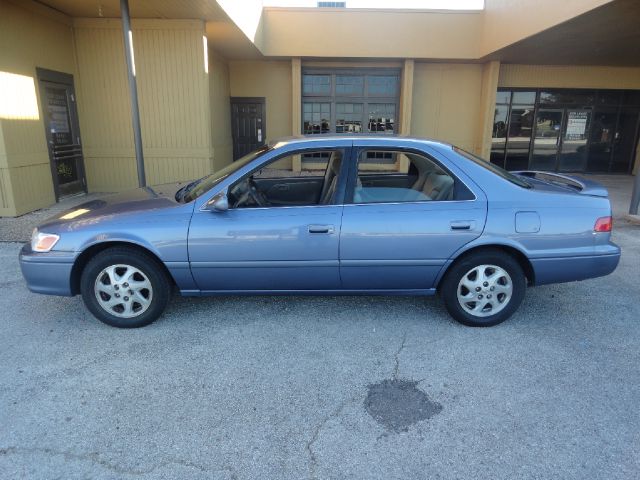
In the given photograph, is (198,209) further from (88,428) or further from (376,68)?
(376,68)

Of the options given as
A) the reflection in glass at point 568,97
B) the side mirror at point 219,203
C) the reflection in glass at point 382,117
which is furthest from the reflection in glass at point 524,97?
the side mirror at point 219,203

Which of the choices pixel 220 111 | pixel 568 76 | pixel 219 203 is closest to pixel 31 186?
pixel 220 111

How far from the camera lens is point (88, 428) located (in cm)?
252

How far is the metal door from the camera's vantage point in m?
8.18

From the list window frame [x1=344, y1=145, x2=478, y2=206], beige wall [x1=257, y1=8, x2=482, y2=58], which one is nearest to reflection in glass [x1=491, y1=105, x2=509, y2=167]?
beige wall [x1=257, y1=8, x2=482, y2=58]

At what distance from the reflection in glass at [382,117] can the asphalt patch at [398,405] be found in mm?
12025

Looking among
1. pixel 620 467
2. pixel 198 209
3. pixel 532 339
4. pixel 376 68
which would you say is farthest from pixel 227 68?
pixel 620 467

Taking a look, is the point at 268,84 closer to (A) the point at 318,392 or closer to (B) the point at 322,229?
(B) the point at 322,229

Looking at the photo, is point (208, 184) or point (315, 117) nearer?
point (208, 184)

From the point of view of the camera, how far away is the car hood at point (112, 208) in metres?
3.60

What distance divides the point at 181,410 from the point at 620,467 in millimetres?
2396

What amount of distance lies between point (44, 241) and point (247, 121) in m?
10.8

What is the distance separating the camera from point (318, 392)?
2.88 meters

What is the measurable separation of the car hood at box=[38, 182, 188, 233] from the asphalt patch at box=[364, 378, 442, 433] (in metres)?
2.14
